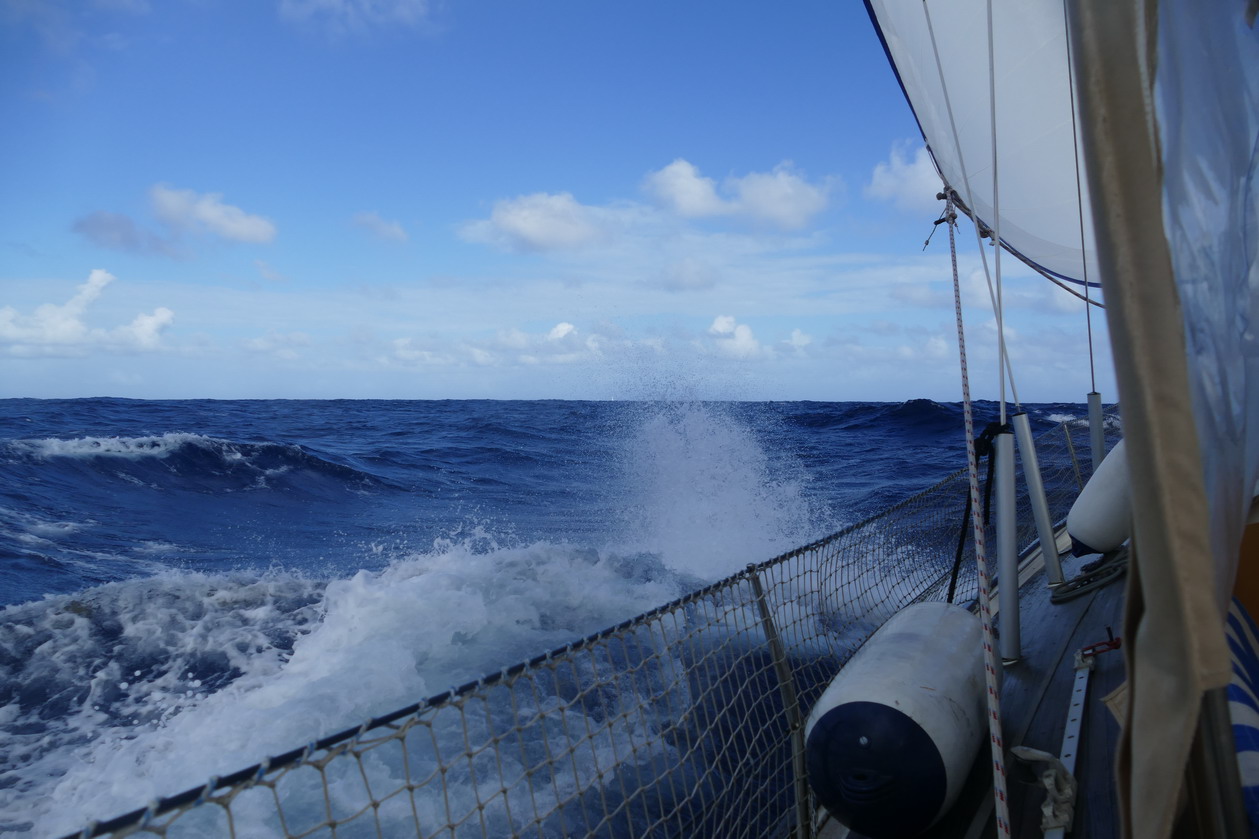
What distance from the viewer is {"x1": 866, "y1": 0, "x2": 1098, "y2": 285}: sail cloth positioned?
14.7 feet

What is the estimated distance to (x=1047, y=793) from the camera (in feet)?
6.83

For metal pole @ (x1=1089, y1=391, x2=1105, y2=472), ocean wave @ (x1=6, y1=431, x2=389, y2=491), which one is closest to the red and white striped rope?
metal pole @ (x1=1089, y1=391, x2=1105, y2=472)

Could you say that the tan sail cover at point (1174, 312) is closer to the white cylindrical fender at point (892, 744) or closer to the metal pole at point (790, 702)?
the white cylindrical fender at point (892, 744)

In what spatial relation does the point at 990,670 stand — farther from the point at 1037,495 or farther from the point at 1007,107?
the point at 1007,107

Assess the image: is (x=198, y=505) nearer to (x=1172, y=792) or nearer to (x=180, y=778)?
(x=180, y=778)

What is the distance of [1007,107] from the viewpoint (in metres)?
5.29

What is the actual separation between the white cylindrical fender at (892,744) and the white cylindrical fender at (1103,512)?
5.58 feet

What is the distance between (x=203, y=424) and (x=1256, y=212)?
95.7 ft

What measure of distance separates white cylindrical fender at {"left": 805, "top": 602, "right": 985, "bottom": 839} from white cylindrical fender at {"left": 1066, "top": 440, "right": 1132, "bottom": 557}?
170 cm

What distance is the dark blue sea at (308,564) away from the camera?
13.5 ft

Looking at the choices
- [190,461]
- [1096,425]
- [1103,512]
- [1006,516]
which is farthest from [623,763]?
[190,461]

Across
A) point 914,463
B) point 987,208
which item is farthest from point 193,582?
point 914,463

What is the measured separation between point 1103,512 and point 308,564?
7.67m

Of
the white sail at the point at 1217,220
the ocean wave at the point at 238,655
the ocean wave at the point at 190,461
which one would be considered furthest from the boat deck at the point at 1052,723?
the ocean wave at the point at 190,461
